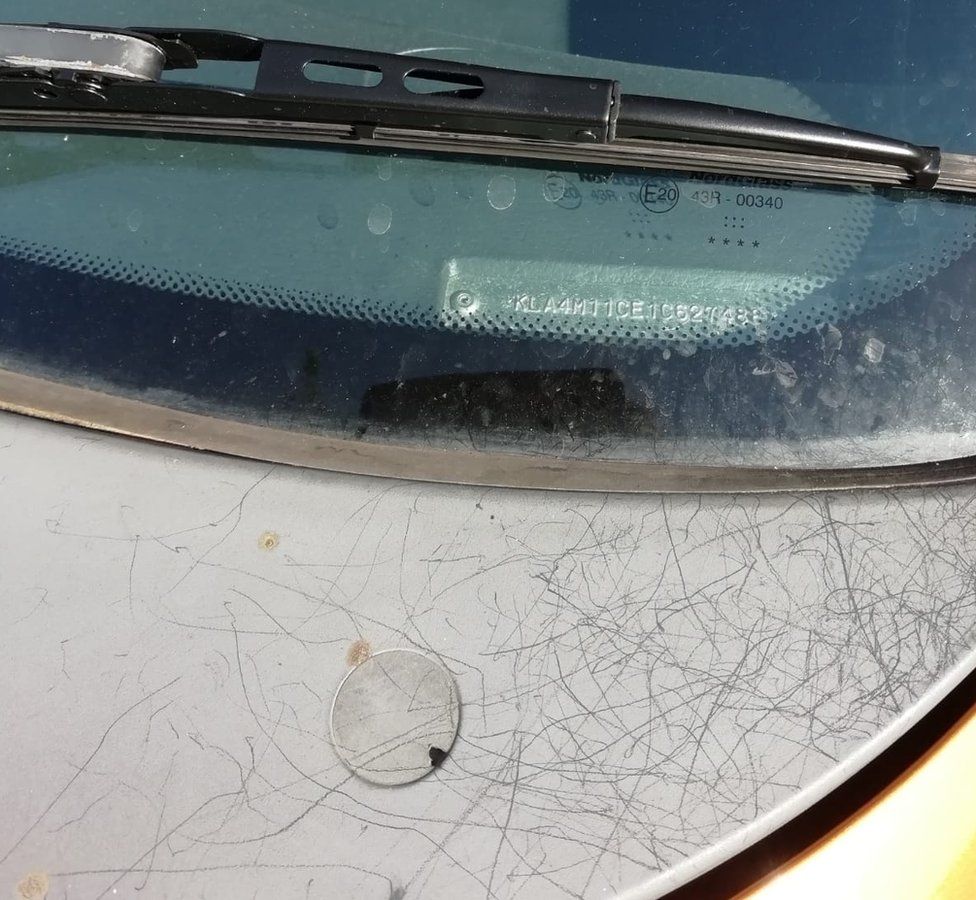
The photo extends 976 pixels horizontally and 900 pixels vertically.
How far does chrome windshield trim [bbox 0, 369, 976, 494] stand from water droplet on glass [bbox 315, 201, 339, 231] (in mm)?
375

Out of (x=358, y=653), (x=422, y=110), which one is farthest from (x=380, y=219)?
(x=358, y=653)

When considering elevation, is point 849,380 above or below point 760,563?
above

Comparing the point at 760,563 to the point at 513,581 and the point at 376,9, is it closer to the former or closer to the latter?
the point at 513,581

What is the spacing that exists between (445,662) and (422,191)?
81cm

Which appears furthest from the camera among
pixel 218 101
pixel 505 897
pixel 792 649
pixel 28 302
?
pixel 28 302

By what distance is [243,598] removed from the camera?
1.47 meters

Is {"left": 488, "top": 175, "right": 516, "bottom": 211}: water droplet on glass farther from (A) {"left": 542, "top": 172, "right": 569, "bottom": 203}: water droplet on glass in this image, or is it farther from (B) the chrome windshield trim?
(B) the chrome windshield trim

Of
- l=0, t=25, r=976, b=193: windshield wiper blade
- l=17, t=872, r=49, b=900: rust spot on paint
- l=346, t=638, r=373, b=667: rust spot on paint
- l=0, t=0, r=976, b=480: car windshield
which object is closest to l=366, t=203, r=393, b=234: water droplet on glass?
l=0, t=0, r=976, b=480: car windshield

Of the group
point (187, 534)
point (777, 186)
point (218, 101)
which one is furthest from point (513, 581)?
point (218, 101)

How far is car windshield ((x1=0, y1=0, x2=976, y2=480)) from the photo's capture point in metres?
1.53

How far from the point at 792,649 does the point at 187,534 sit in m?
1.00

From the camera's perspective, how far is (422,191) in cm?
157

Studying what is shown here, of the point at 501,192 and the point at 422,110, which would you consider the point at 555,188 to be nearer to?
the point at 501,192

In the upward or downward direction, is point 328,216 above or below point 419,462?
above
